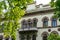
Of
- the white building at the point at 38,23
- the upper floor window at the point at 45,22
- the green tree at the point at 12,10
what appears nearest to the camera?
A: the green tree at the point at 12,10

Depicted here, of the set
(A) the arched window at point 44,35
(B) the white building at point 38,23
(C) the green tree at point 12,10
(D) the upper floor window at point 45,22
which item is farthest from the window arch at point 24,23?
(C) the green tree at point 12,10

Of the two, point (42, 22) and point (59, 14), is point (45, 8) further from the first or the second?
point (59, 14)

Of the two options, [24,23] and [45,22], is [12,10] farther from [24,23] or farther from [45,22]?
[24,23]

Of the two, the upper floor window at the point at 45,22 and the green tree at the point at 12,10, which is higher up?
the upper floor window at the point at 45,22

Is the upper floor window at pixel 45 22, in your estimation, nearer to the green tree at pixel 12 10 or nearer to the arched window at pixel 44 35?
the arched window at pixel 44 35

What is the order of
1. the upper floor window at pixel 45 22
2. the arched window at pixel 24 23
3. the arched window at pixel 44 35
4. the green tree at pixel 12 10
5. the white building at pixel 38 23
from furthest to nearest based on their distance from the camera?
the arched window at pixel 24 23, the upper floor window at pixel 45 22, the arched window at pixel 44 35, the white building at pixel 38 23, the green tree at pixel 12 10

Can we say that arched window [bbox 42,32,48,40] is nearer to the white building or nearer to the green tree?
the white building

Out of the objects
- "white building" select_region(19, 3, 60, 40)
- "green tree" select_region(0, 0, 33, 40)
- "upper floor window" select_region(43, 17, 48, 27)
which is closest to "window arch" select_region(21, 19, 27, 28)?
"white building" select_region(19, 3, 60, 40)

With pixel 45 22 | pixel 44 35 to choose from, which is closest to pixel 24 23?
pixel 45 22

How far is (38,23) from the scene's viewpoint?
1344 inches

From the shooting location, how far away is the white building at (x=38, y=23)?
108 feet

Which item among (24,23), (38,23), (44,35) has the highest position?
(24,23)

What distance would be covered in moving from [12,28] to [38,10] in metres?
15.1

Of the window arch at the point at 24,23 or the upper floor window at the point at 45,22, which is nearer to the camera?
the upper floor window at the point at 45,22
